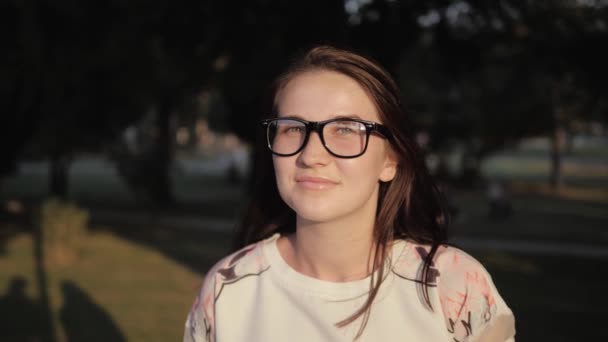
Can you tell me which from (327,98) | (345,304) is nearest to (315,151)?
(327,98)

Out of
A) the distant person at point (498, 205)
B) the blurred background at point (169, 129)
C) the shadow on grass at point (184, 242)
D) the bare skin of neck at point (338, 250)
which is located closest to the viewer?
the bare skin of neck at point (338, 250)

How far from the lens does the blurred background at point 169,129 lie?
21.3 ft

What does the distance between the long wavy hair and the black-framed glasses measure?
0.10 m

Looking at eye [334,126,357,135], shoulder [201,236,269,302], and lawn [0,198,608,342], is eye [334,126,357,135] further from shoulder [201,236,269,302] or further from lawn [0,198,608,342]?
lawn [0,198,608,342]

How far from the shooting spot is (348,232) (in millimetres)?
2006

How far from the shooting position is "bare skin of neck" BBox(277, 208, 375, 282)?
6.55 feet

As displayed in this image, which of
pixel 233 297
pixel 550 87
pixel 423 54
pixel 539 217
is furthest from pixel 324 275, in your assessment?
pixel 550 87

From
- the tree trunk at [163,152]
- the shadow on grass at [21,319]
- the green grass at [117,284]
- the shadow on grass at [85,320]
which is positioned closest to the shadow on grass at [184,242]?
the green grass at [117,284]

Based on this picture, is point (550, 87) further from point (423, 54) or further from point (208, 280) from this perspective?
point (208, 280)

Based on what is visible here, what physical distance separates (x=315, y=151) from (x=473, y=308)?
641 millimetres

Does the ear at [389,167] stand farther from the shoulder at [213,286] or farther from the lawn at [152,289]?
the lawn at [152,289]

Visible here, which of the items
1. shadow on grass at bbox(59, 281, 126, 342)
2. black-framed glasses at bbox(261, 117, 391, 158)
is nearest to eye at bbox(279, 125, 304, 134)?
black-framed glasses at bbox(261, 117, 391, 158)

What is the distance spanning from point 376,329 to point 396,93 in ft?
2.42

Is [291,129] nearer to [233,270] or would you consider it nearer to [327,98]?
[327,98]
